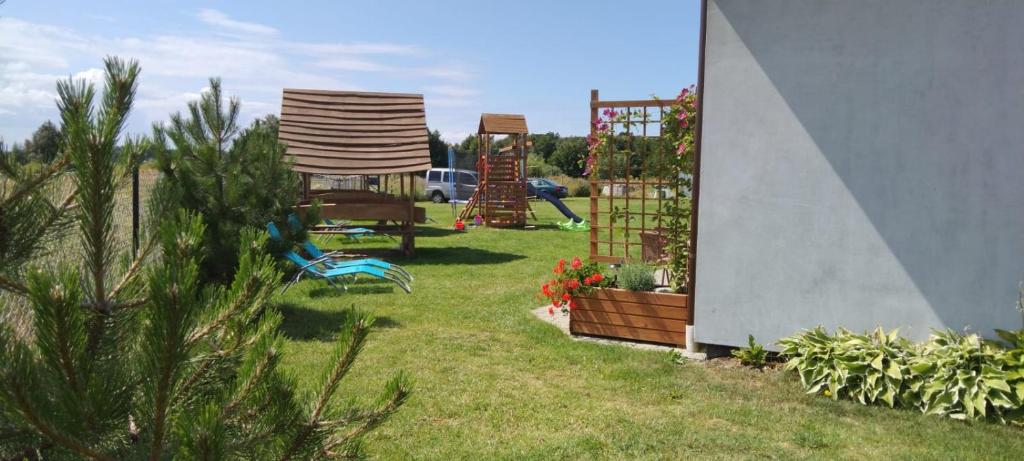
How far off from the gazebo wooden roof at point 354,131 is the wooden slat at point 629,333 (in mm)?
6504

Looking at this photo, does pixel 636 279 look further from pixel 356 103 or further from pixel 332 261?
pixel 356 103

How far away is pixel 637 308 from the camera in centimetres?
666

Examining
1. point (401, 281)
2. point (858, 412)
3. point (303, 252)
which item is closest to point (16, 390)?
point (858, 412)

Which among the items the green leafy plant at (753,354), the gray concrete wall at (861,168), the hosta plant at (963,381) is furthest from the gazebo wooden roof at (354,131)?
→ the hosta plant at (963,381)

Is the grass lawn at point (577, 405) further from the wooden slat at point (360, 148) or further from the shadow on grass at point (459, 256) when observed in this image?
the wooden slat at point (360, 148)

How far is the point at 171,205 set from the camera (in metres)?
1.62

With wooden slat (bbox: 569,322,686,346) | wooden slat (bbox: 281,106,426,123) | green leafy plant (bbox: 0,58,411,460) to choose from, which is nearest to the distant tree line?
green leafy plant (bbox: 0,58,411,460)

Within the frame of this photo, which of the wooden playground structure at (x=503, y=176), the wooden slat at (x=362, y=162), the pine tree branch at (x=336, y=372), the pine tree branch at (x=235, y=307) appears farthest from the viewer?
the wooden playground structure at (x=503, y=176)

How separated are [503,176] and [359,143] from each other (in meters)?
7.63

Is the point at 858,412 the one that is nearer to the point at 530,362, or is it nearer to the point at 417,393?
the point at 530,362

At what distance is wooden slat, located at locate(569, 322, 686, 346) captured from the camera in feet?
21.3

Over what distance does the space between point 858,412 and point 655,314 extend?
2.08 meters

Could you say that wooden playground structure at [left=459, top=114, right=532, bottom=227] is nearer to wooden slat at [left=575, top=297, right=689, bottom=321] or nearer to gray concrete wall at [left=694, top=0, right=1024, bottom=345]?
wooden slat at [left=575, top=297, right=689, bottom=321]

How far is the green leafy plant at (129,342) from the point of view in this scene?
1336 mm
